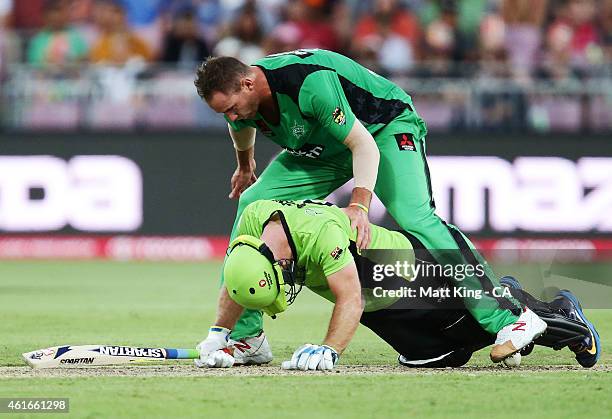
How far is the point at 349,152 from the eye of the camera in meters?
7.63

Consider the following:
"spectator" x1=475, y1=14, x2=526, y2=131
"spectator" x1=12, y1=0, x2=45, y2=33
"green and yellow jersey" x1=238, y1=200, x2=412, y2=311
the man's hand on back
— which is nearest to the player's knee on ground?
"green and yellow jersey" x1=238, y1=200, x2=412, y2=311

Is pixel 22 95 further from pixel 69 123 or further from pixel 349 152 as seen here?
pixel 349 152

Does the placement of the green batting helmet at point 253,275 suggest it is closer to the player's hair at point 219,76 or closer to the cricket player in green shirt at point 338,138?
the cricket player in green shirt at point 338,138

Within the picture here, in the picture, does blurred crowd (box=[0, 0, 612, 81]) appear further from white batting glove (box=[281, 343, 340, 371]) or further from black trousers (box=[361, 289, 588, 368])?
white batting glove (box=[281, 343, 340, 371])

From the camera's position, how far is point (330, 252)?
254 inches

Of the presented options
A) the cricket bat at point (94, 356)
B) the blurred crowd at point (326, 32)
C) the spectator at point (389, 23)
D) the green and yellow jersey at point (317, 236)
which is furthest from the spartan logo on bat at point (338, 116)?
the spectator at point (389, 23)

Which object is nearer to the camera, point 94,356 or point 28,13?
point 94,356

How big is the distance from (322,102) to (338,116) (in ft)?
0.39

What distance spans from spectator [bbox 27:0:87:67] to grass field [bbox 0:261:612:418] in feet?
19.7

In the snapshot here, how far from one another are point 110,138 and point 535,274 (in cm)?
866

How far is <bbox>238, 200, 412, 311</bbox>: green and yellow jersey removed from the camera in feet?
21.3

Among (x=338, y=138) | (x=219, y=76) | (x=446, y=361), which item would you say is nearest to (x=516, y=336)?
(x=446, y=361)

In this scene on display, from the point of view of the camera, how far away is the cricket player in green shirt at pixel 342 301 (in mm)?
6480

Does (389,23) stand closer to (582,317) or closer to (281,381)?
(582,317)
